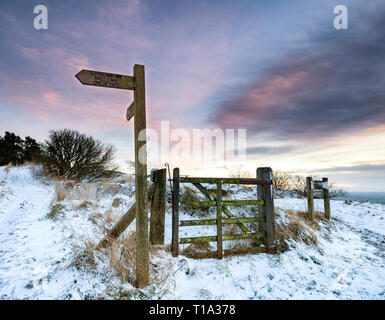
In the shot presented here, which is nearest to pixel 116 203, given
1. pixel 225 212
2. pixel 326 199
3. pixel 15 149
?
pixel 225 212

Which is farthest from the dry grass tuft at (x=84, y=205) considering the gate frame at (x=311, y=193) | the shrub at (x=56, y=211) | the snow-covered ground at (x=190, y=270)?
the gate frame at (x=311, y=193)

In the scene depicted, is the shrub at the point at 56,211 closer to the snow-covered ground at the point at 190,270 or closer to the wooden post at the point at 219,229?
the snow-covered ground at the point at 190,270

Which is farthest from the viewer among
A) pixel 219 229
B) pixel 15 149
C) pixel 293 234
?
pixel 15 149

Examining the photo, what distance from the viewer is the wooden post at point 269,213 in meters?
5.01

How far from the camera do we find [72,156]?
16.3 m

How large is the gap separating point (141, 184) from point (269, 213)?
10.6 feet

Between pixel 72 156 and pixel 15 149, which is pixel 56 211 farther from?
pixel 15 149

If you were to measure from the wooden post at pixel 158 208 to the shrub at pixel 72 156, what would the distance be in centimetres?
1378

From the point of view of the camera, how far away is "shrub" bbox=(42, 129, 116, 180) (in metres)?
16.0

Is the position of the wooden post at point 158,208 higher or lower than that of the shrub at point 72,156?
lower

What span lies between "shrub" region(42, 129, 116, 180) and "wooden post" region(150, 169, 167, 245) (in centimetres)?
1378

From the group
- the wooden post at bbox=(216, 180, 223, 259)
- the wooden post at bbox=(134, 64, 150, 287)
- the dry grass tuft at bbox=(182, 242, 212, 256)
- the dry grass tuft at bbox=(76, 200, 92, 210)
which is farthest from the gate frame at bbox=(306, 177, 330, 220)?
the dry grass tuft at bbox=(76, 200, 92, 210)
